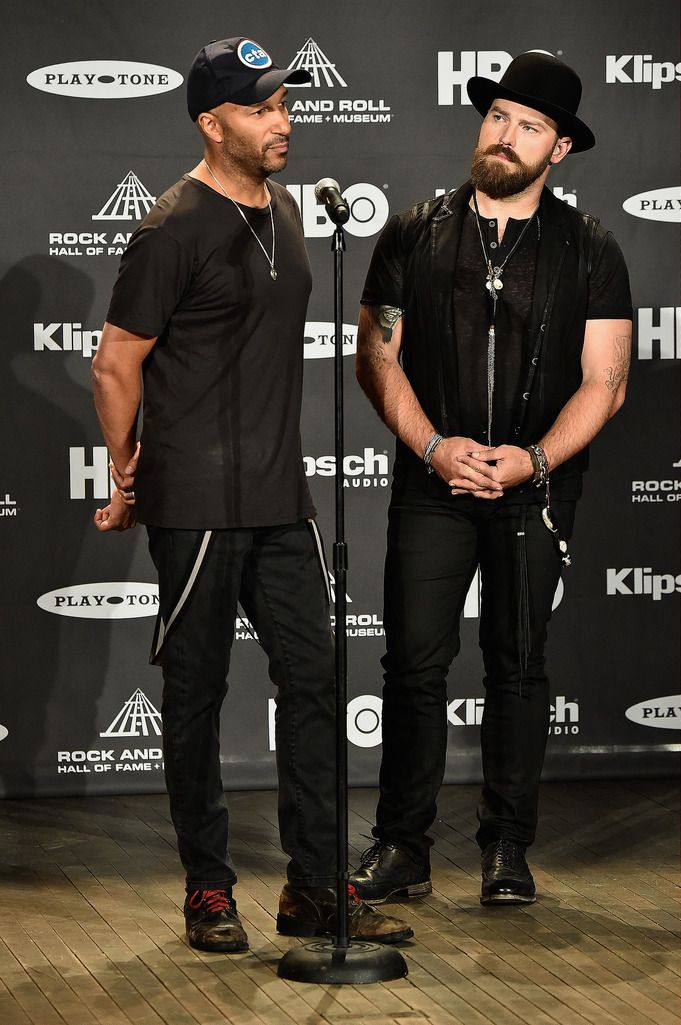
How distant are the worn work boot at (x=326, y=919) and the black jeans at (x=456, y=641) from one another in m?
0.37

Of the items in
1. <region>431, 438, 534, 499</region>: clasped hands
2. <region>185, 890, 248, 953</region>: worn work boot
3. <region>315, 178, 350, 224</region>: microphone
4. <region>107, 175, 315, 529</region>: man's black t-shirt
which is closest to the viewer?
<region>315, 178, 350, 224</region>: microphone

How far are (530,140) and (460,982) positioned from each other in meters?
1.94

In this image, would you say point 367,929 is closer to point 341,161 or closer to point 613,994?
point 613,994

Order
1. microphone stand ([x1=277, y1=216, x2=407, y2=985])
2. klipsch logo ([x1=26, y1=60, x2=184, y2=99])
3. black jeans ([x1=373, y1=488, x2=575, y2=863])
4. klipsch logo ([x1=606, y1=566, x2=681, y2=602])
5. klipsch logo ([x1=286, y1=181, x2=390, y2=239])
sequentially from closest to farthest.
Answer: microphone stand ([x1=277, y1=216, x2=407, y2=985]) < black jeans ([x1=373, y1=488, x2=575, y2=863]) < klipsch logo ([x1=26, y1=60, x2=184, y2=99]) < klipsch logo ([x1=286, y1=181, x2=390, y2=239]) < klipsch logo ([x1=606, y1=566, x2=681, y2=602])

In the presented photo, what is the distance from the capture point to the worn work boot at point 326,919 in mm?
3428

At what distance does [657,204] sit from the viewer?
4.77 meters

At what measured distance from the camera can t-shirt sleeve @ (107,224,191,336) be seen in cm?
323

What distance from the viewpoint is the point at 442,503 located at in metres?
3.78

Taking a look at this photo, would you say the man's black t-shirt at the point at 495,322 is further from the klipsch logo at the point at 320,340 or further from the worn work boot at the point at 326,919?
the worn work boot at the point at 326,919

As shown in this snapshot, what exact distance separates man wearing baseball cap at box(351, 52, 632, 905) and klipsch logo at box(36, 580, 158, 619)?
1.15 m

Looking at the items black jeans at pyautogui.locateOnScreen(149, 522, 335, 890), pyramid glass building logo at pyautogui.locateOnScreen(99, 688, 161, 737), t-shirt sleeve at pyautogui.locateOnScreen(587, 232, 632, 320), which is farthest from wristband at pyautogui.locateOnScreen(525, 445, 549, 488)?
pyramid glass building logo at pyautogui.locateOnScreen(99, 688, 161, 737)

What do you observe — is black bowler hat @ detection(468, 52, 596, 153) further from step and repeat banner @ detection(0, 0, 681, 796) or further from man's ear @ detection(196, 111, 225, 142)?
step and repeat banner @ detection(0, 0, 681, 796)

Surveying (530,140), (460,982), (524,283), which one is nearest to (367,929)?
(460,982)

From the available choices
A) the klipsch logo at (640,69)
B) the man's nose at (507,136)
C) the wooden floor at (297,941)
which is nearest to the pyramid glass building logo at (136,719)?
the wooden floor at (297,941)
